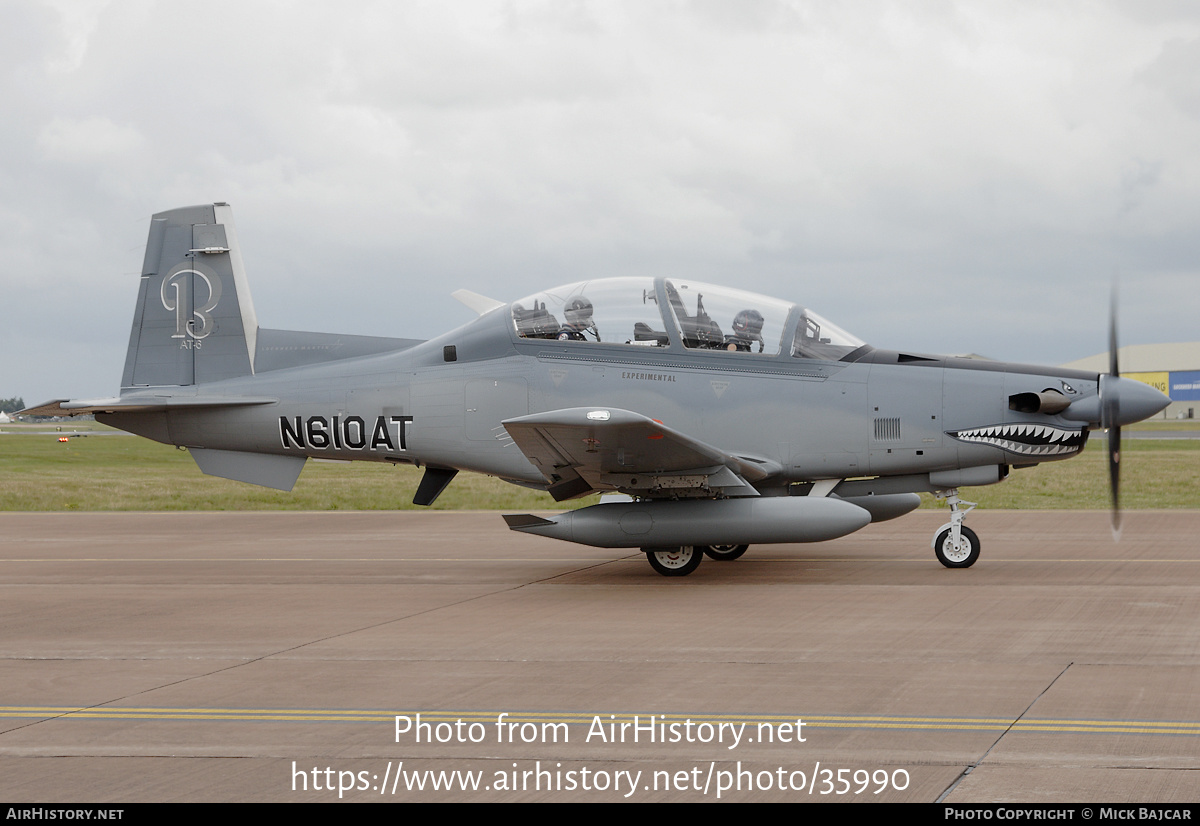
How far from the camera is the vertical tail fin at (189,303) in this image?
12.3 m

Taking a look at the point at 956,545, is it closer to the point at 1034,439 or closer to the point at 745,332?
the point at 1034,439

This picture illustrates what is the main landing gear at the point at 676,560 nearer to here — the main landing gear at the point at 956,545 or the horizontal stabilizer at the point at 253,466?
the main landing gear at the point at 956,545

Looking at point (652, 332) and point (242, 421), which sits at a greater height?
point (652, 332)

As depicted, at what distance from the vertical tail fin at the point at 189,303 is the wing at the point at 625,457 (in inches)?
170

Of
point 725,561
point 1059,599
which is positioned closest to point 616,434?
point 725,561

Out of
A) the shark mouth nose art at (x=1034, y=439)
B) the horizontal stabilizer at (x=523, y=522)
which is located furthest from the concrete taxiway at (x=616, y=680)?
the shark mouth nose art at (x=1034, y=439)

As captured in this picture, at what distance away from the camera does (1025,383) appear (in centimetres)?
1002

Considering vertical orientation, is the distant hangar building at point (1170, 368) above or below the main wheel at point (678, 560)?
above

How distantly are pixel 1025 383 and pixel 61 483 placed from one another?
84.8ft

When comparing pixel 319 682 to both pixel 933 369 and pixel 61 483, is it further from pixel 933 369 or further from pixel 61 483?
pixel 61 483

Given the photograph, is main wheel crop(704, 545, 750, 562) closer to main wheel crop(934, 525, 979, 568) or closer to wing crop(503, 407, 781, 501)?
wing crop(503, 407, 781, 501)

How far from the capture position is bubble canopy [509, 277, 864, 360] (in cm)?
1048

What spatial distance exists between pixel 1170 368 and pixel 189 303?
119 m

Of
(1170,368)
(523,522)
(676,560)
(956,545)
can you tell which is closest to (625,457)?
(523,522)
